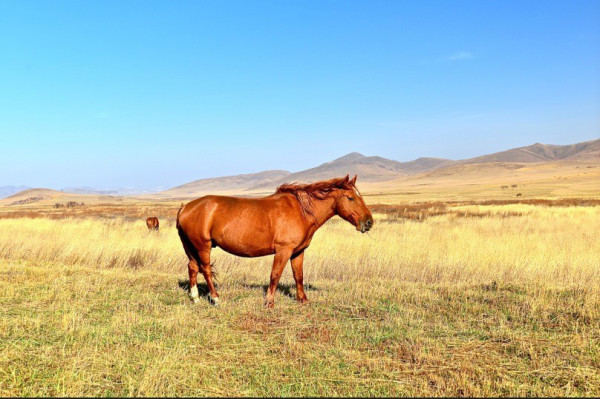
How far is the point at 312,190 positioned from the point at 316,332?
2783 millimetres

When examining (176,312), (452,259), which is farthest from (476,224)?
(176,312)

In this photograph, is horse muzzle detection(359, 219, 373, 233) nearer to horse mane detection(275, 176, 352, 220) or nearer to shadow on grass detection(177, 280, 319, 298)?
horse mane detection(275, 176, 352, 220)

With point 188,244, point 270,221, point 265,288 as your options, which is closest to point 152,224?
point 265,288

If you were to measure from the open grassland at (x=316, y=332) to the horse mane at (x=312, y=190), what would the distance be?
5.82 ft

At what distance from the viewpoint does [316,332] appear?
5484 mm

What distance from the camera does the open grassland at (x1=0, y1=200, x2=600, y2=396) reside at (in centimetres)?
402

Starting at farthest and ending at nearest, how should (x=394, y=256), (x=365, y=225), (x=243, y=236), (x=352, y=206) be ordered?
(x=394, y=256), (x=352, y=206), (x=365, y=225), (x=243, y=236)

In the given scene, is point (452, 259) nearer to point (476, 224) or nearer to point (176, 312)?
point (176, 312)

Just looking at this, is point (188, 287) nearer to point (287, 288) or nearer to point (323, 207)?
point (287, 288)

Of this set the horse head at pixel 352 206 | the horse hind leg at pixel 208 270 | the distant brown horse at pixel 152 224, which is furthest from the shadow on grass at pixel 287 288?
the distant brown horse at pixel 152 224

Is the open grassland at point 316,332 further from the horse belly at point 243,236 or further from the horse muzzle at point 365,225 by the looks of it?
the horse muzzle at point 365,225

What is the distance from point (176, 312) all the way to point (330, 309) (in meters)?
2.54

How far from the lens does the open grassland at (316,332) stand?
13.2 feet

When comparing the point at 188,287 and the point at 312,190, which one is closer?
the point at 312,190
